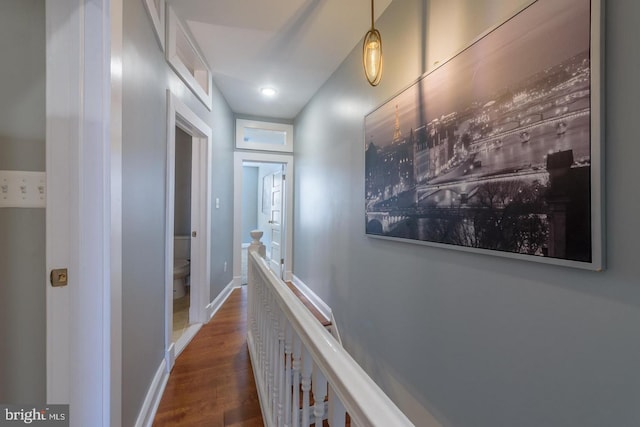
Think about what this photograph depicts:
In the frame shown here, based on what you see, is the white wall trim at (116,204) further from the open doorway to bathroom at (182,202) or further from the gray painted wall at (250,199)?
the gray painted wall at (250,199)

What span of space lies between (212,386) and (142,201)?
4.21 feet

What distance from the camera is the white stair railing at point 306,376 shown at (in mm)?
469

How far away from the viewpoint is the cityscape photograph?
0.81 m

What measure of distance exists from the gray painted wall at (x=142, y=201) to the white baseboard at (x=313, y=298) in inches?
59.4

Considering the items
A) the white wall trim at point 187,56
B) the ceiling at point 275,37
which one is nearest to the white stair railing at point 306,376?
the white wall trim at point 187,56

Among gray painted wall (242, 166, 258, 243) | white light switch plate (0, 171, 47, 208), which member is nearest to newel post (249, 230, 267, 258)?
white light switch plate (0, 171, 47, 208)

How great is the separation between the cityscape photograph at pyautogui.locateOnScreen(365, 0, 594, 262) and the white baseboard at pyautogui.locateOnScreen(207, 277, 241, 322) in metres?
2.22

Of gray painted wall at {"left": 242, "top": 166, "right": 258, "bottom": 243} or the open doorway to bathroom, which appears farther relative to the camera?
gray painted wall at {"left": 242, "top": 166, "right": 258, "bottom": 243}

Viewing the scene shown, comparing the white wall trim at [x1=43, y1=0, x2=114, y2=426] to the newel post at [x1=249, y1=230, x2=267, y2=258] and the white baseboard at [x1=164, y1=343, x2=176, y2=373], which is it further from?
the newel post at [x1=249, y1=230, x2=267, y2=258]

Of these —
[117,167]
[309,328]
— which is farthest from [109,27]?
[309,328]

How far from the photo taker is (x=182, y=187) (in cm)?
364

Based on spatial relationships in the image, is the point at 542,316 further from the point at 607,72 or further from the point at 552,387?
the point at 607,72

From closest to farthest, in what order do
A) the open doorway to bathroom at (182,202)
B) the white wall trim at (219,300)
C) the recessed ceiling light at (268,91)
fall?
the white wall trim at (219,300), the recessed ceiling light at (268,91), the open doorway to bathroom at (182,202)

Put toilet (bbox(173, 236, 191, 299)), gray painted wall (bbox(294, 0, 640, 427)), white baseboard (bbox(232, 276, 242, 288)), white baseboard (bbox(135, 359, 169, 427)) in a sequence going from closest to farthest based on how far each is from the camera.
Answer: gray painted wall (bbox(294, 0, 640, 427))
white baseboard (bbox(135, 359, 169, 427))
toilet (bbox(173, 236, 191, 299))
white baseboard (bbox(232, 276, 242, 288))
